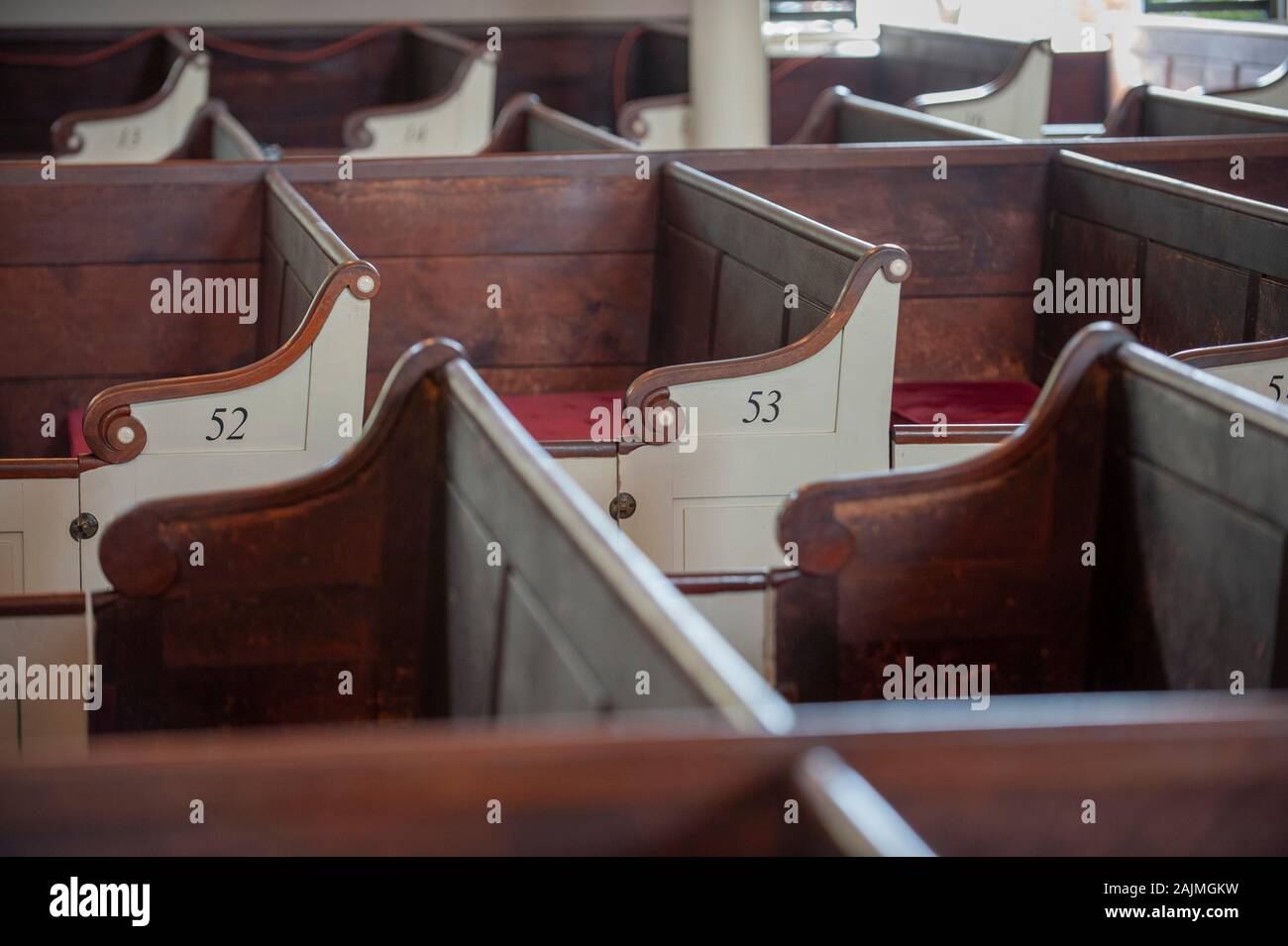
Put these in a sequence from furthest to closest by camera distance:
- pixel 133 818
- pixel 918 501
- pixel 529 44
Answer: pixel 529 44 → pixel 918 501 → pixel 133 818

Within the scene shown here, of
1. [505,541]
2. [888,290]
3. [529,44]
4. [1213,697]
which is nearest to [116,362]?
[888,290]

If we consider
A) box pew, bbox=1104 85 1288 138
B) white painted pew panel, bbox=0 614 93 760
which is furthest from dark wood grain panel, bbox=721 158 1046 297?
white painted pew panel, bbox=0 614 93 760

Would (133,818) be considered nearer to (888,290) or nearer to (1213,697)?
(1213,697)

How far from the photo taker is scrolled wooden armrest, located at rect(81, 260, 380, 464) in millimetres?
3059

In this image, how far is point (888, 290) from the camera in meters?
3.07

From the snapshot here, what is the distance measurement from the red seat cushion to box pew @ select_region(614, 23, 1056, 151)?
9.35 ft

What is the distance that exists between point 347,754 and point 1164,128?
17.1 feet

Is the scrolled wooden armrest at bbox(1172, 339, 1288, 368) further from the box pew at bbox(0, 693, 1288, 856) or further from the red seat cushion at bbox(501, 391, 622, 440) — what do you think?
the box pew at bbox(0, 693, 1288, 856)

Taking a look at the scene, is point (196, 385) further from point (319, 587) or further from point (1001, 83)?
point (1001, 83)

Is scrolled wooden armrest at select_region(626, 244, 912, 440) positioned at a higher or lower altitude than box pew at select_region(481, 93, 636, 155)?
lower

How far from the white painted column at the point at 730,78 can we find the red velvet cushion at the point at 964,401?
213 centimetres

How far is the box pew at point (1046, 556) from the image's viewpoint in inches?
79.3

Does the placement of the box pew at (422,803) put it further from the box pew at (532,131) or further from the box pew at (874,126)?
the box pew at (532,131)
